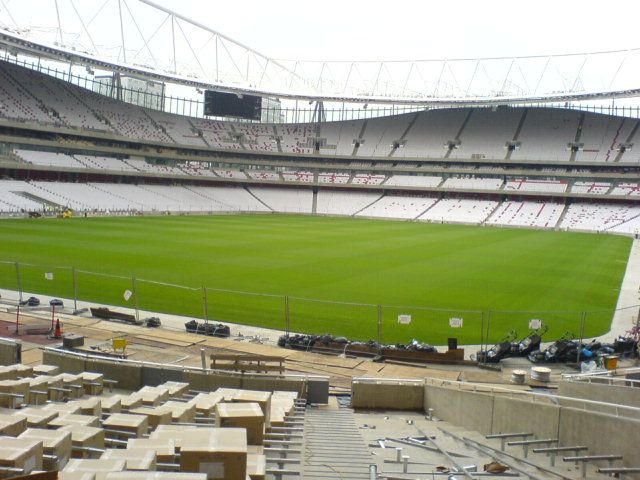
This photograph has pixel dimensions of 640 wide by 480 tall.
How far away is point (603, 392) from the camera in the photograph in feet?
34.3

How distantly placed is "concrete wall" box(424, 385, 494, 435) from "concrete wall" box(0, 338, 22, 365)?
830 cm

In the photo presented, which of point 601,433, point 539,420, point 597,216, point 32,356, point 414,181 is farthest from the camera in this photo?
point 414,181

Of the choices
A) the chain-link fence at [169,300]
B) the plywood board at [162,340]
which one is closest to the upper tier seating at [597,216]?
the chain-link fence at [169,300]

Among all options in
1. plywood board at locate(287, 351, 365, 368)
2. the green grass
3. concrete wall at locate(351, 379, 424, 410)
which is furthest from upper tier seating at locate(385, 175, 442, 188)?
concrete wall at locate(351, 379, 424, 410)

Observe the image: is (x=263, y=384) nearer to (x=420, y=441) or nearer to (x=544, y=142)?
(x=420, y=441)

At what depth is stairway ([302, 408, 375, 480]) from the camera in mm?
6827

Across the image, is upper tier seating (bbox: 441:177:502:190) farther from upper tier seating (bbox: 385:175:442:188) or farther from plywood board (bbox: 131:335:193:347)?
plywood board (bbox: 131:335:193:347)

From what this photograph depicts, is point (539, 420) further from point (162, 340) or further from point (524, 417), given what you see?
point (162, 340)

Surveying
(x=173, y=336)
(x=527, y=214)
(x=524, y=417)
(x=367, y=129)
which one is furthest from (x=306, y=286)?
(x=367, y=129)

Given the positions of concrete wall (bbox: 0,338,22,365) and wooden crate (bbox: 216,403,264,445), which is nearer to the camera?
wooden crate (bbox: 216,403,264,445)

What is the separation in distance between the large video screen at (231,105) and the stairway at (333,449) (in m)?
102

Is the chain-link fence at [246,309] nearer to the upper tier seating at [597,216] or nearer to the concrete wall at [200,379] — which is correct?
the concrete wall at [200,379]

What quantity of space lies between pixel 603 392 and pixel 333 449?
5.58m

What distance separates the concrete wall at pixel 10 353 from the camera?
476 inches
